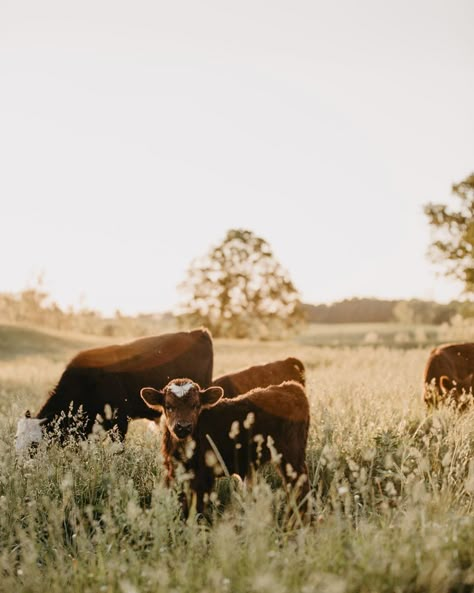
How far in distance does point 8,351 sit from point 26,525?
31.9 metres

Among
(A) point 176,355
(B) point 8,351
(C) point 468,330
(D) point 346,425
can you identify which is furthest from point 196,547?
(B) point 8,351

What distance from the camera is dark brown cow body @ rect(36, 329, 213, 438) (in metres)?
7.46

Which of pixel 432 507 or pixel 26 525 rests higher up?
pixel 432 507

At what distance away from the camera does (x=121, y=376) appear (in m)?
7.89

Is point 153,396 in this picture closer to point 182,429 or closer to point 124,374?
point 182,429

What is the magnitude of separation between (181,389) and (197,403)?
0.62ft

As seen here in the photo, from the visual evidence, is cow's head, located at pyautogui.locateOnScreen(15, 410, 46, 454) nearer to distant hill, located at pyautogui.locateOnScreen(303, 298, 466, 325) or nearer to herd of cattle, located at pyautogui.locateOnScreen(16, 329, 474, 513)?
herd of cattle, located at pyautogui.locateOnScreen(16, 329, 474, 513)

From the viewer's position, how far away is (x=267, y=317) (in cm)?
4528

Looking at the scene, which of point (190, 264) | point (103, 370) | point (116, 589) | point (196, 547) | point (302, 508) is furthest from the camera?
point (190, 264)

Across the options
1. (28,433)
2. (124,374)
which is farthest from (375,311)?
(28,433)

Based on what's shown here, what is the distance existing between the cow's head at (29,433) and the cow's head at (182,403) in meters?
1.62

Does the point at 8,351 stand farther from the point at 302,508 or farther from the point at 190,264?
the point at 302,508

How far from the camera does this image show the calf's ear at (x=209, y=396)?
525cm

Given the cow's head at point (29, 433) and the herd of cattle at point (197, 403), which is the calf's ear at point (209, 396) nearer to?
the herd of cattle at point (197, 403)
